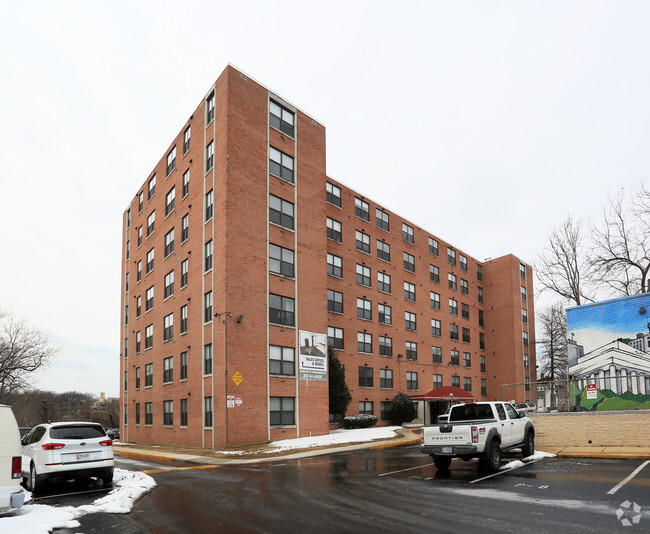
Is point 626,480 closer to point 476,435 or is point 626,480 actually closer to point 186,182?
point 476,435

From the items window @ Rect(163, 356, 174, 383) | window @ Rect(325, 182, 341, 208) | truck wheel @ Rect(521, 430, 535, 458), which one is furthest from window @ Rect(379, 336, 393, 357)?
truck wheel @ Rect(521, 430, 535, 458)

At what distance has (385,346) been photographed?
43.8m

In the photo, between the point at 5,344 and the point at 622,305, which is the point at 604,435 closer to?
the point at 622,305

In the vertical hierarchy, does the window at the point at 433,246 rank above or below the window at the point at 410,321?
above

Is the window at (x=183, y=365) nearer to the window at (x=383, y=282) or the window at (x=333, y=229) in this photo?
the window at (x=333, y=229)

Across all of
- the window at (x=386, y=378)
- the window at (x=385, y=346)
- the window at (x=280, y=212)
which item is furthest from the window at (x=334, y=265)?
the window at (x=386, y=378)

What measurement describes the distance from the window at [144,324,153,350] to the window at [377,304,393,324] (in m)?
17.6

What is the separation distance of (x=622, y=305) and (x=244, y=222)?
19432mm

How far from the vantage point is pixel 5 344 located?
56.1 metres

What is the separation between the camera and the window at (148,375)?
39434 mm

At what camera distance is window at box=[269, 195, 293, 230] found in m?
31.6

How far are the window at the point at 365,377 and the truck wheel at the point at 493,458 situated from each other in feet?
84.2

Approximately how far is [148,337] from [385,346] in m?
18.5

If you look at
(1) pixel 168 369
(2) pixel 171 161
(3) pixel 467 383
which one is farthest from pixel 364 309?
(3) pixel 467 383
